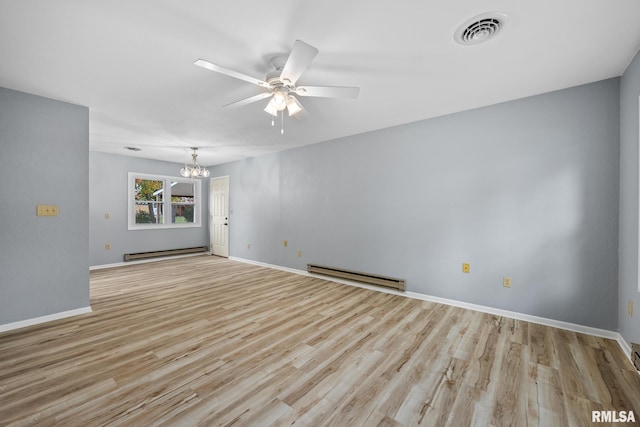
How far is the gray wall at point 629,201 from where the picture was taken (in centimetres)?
205

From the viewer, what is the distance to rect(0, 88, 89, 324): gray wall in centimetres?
261

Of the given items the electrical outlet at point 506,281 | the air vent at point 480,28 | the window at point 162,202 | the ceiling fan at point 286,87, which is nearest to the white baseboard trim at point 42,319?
the ceiling fan at point 286,87

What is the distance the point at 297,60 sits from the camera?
67.2 inches

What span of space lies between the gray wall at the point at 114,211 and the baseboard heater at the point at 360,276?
424 cm

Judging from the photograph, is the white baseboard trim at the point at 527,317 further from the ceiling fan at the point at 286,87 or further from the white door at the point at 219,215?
the white door at the point at 219,215

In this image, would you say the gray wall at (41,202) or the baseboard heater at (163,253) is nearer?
the gray wall at (41,202)

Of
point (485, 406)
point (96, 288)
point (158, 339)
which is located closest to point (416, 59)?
point (485, 406)

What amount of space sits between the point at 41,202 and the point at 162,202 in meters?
3.66

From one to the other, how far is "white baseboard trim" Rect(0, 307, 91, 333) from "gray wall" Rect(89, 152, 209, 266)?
9.79ft

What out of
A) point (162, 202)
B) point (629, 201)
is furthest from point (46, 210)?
point (629, 201)

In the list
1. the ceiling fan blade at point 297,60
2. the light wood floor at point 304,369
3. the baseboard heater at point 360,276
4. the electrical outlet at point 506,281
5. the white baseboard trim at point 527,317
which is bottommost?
the light wood floor at point 304,369

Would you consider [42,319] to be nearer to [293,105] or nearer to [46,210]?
[46,210]

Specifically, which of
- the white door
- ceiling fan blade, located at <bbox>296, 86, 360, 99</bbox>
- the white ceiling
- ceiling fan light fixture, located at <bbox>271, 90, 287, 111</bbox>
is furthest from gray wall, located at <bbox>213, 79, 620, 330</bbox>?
the white door

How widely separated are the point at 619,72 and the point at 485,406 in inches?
124
